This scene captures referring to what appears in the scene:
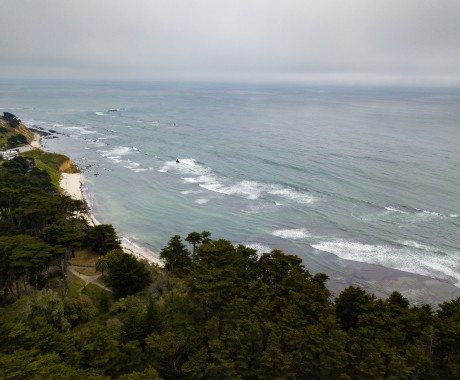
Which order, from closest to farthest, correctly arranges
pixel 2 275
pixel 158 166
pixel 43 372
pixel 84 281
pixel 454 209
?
pixel 43 372 → pixel 2 275 → pixel 84 281 → pixel 454 209 → pixel 158 166

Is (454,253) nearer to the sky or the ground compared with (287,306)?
nearer to the ground

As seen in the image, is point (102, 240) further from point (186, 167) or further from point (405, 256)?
point (186, 167)

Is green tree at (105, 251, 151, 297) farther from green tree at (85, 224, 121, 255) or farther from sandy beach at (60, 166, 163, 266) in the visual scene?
sandy beach at (60, 166, 163, 266)

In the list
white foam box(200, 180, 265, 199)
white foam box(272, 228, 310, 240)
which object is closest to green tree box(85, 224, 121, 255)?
white foam box(272, 228, 310, 240)

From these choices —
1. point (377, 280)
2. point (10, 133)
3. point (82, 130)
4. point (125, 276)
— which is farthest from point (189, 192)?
point (82, 130)

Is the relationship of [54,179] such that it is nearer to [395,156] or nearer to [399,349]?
[399,349]

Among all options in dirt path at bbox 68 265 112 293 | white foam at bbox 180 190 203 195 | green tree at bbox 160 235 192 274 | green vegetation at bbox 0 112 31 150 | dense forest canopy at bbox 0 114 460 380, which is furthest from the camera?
green vegetation at bbox 0 112 31 150

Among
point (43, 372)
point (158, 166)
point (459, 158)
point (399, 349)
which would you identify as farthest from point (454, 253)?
point (158, 166)
